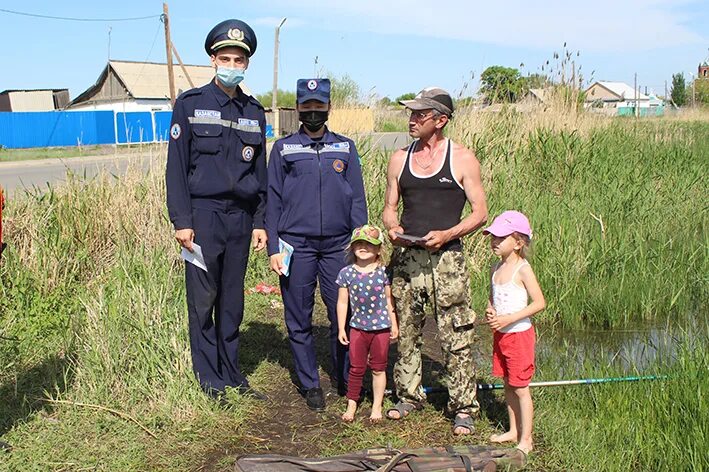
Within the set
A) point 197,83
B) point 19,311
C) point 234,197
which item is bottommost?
point 19,311

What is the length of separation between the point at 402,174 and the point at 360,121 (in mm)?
5039

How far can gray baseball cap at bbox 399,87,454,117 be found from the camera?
4.11 m

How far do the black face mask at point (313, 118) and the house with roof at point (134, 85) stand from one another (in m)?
44.3

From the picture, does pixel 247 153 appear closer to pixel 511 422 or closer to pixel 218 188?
pixel 218 188

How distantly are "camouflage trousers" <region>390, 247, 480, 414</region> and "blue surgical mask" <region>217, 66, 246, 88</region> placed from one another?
1436mm

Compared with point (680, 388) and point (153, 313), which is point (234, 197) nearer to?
point (153, 313)

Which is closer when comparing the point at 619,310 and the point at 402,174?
the point at 402,174

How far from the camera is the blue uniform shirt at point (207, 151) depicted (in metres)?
4.27

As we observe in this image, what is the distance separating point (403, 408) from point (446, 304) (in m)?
0.76

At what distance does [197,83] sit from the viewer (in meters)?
49.0

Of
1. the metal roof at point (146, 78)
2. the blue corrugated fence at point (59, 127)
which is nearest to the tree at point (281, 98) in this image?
the metal roof at point (146, 78)

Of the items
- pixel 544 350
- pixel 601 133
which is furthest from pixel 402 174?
pixel 601 133

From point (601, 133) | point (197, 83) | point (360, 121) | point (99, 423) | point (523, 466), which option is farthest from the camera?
point (197, 83)

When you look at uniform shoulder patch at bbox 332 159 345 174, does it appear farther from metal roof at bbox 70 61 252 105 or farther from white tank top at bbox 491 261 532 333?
metal roof at bbox 70 61 252 105
